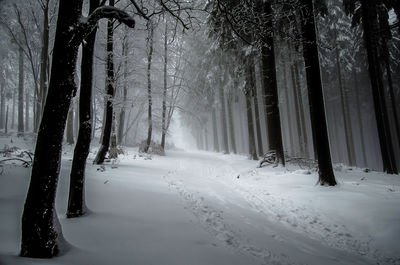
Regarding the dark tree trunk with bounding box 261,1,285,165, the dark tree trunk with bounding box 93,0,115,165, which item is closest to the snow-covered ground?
the dark tree trunk with bounding box 93,0,115,165

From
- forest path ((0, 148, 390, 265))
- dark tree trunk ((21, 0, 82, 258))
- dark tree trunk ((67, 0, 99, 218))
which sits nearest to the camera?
dark tree trunk ((21, 0, 82, 258))

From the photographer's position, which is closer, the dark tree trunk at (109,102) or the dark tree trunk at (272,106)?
the dark tree trunk at (109,102)

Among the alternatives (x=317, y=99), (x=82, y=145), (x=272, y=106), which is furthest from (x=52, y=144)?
(x=272, y=106)

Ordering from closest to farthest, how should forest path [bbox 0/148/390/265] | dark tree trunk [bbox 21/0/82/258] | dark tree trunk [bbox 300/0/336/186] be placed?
1. dark tree trunk [bbox 21/0/82/258]
2. forest path [bbox 0/148/390/265]
3. dark tree trunk [bbox 300/0/336/186]

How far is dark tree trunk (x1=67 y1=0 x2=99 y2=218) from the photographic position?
14.1ft

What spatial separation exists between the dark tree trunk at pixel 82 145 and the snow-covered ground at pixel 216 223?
0.97 feet

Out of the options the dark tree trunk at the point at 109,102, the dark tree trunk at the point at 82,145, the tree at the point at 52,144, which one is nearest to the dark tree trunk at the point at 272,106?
the dark tree trunk at the point at 109,102

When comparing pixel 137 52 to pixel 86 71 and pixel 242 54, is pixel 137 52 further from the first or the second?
pixel 86 71

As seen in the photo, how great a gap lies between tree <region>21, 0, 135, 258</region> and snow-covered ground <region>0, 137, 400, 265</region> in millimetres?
249

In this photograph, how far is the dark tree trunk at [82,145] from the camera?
4.30 meters

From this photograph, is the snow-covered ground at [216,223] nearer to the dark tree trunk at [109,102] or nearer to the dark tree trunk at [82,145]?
the dark tree trunk at [82,145]

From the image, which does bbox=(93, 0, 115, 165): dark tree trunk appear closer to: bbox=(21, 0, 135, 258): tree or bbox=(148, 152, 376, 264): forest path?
bbox=(148, 152, 376, 264): forest path

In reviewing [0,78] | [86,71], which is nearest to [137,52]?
[86,71]

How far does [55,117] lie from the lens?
9.36 feet
